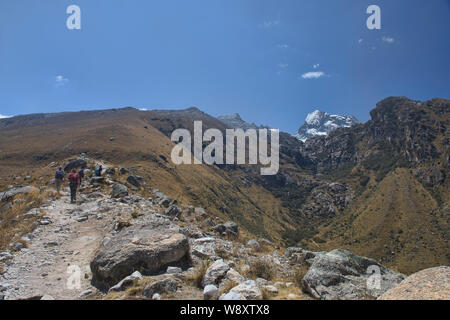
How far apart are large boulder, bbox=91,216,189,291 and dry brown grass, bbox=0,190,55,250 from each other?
4.79m

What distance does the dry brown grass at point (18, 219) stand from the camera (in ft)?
30.6

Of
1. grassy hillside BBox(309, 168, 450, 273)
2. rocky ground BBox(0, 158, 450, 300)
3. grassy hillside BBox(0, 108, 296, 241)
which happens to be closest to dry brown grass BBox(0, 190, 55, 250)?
rocky ground BBox(0, 158, 450, 300)

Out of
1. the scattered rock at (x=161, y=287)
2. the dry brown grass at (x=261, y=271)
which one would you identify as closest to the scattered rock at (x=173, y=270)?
the scattered rock at (x=161, y=287)

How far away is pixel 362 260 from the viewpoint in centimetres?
A: 723

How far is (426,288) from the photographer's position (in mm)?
4562

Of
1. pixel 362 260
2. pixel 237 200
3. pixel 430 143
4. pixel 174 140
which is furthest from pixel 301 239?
pixel 362 260

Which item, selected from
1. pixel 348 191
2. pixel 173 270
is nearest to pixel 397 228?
pixel 348 191

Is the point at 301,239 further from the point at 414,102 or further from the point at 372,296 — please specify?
the point at 414,102

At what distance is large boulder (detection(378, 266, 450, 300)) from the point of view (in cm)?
424

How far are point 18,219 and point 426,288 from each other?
16567 millimetres

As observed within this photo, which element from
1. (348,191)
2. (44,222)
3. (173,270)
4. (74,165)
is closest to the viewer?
(173,270)

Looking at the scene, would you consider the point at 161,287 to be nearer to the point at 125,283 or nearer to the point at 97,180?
the point at 125,283

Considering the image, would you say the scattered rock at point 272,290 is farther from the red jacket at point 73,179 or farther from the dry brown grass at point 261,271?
the red jacket at point 73,179
